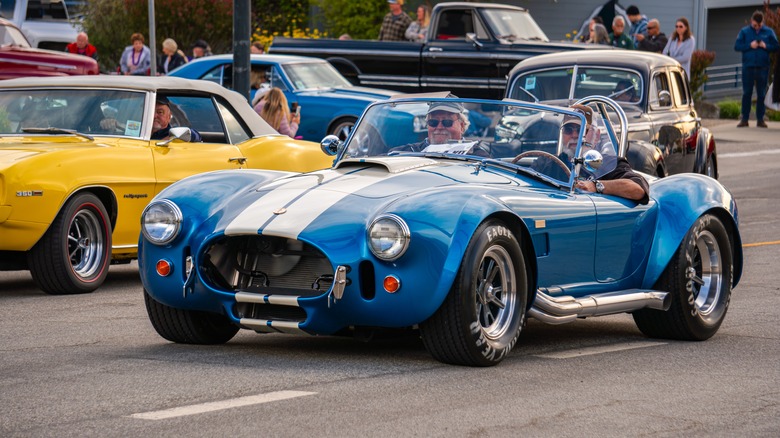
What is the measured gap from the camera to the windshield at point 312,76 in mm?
19672

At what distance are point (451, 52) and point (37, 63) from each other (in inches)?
262

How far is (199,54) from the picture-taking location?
24359mm

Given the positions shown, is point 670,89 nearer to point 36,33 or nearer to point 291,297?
point 291,297

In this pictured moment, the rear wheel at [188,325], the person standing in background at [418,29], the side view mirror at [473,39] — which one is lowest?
the rear wheel at [188,325]

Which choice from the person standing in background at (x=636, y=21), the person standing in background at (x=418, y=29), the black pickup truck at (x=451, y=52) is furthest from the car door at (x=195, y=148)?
the person standing in background at (x=636, y=21)

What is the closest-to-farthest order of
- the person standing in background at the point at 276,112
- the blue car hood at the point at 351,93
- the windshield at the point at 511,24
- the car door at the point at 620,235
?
the car door at the point at 620,235
the person standing in background at the point at 276,112
the blue car hood at the point at 351,93
the windshield at the point at 511,24

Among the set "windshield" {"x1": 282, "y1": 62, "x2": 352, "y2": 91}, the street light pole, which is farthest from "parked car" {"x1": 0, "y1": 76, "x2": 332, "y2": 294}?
"windshield" {"x1": 282, "y1": 62, "x2": 352, "y2": 91}

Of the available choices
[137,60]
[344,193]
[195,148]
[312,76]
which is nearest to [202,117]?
[195,148]

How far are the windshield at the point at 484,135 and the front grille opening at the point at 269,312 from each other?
Answer: 142 cm

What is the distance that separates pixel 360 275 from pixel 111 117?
188 inches

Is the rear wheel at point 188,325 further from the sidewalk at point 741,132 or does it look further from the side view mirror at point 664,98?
the sidewalk at point 741,132

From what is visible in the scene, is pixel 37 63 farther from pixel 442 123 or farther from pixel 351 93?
pixel 442 123

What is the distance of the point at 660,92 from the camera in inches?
624

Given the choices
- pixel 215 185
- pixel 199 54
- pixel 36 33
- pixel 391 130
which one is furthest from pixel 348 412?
pixel 36 33
